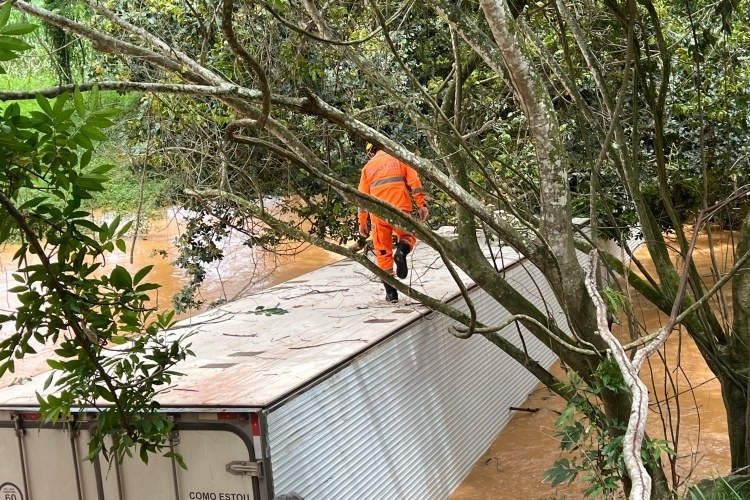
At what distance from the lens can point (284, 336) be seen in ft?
19.4

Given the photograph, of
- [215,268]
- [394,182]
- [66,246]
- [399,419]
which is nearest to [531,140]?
[394,182]

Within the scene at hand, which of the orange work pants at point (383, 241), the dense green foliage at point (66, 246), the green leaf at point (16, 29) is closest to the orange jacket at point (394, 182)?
the orange work pants at point (383, 241)

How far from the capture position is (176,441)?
423 cm

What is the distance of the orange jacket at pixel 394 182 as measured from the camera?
720cm

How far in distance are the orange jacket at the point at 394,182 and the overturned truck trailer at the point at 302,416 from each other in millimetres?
904

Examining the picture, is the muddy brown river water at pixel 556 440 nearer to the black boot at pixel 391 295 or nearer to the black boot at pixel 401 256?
the black boot at pixel 391 295

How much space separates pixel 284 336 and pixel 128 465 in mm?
1775

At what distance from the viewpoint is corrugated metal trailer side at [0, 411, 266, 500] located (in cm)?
411

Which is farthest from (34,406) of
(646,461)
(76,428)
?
(646,461)

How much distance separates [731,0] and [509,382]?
4539 mm

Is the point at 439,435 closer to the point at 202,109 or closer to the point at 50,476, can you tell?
the point at 50,476

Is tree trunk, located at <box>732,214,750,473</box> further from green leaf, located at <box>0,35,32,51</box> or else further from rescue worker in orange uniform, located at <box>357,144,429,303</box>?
green leaf, located at <box>0,35,32,51</box>

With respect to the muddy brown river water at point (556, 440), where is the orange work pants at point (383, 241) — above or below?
above

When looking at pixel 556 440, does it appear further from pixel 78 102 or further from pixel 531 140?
pixel 78 102
